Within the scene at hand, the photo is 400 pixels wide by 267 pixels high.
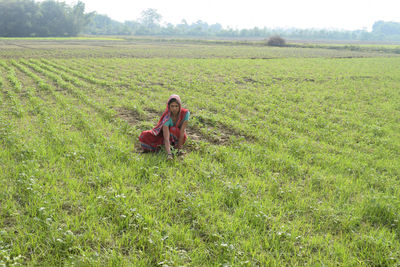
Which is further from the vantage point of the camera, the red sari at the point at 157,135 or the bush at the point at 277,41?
the bush at the point at 277,41

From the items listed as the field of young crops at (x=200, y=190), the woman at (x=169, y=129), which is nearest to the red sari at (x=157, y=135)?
the woman at (x=169, y=129)

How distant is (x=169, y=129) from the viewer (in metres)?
6.11

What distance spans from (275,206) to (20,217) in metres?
3.83

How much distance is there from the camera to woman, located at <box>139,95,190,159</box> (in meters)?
5.87

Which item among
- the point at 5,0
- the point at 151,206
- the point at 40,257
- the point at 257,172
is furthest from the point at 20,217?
the point at 5,0

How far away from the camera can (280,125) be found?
8680 millimetres

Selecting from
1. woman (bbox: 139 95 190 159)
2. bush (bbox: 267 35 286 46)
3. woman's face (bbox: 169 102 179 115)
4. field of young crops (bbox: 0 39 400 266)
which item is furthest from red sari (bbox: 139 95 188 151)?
bush (bbox: 267 35 286 46)

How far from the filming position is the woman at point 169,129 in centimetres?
587

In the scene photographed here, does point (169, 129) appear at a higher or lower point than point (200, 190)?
higher

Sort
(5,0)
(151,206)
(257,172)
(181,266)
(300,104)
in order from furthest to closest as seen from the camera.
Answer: (5,0), (300,104), (257,172), (151,206), (181,266)

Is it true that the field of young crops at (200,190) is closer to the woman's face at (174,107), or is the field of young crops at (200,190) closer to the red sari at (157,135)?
the red sari at (157,135)

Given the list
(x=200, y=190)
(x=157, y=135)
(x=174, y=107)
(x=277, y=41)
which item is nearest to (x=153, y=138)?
(x=157, y=135)

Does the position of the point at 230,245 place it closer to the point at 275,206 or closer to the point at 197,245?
the point at 197,245

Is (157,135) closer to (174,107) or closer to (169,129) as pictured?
(169,129)
